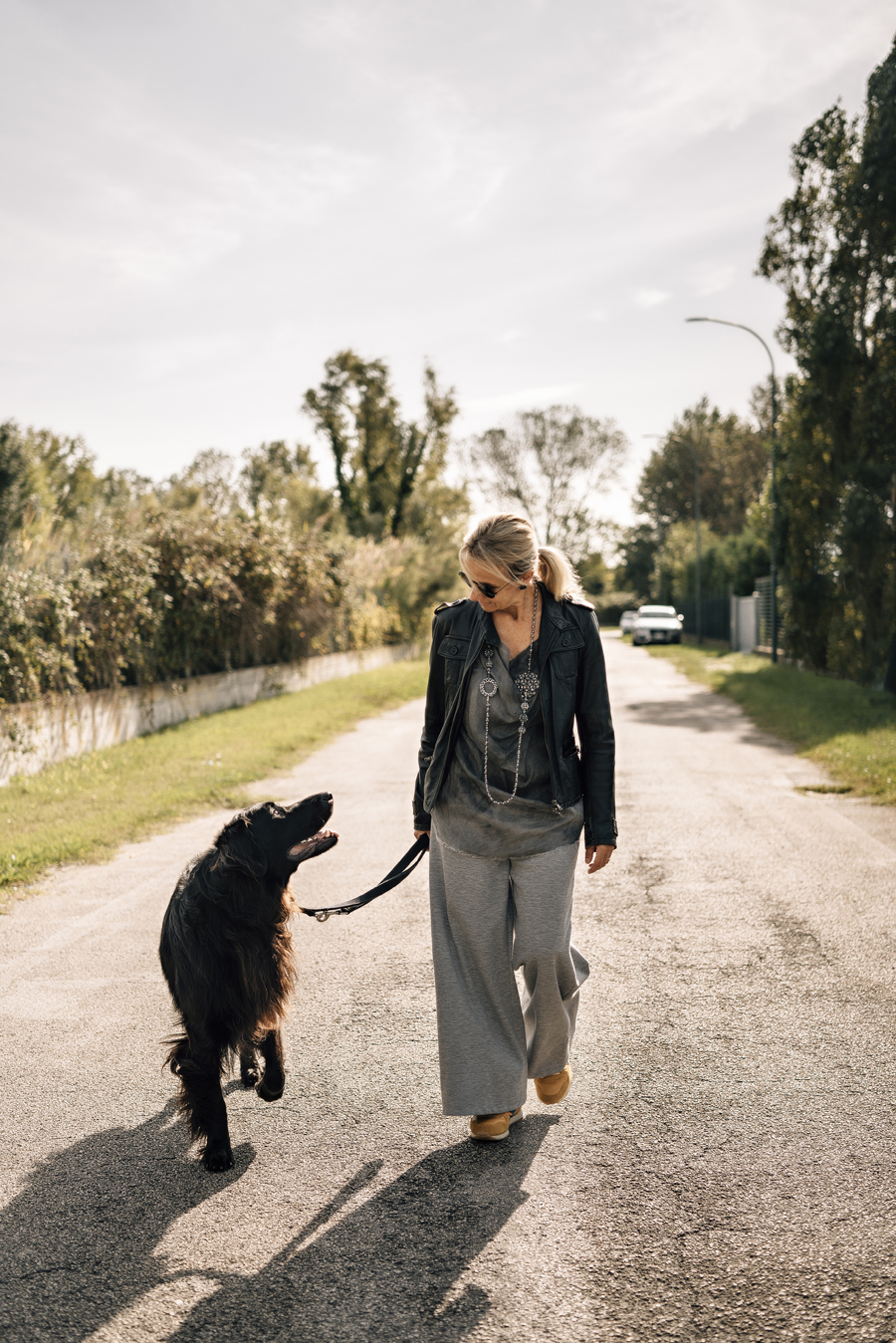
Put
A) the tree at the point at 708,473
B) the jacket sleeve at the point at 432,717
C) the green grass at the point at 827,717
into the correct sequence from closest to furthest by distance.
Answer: the jacket sleeve at the point at 432,717
the green grass at the point at 827,717
the tree at the point at 708,473

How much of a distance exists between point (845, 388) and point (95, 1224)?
2031cm

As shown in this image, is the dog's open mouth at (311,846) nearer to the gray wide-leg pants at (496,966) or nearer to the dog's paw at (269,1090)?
the gray wide-leg pants at (496,966)

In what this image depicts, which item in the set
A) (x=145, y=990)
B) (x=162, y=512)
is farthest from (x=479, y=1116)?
(x=162, y=512)

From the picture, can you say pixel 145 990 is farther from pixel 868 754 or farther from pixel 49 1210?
pixel 868 754

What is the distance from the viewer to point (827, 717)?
A: 1458 cm

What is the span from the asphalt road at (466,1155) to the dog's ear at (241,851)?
2.93 feet

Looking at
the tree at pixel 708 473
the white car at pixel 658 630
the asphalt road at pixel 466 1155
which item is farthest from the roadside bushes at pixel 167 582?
the tree at pixel 708 473

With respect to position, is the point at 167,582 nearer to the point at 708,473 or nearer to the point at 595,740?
the point at 595,740

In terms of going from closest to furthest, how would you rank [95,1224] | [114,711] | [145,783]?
[95,1224], [145,783], [114,711]

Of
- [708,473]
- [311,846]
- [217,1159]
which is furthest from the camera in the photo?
[708,473]

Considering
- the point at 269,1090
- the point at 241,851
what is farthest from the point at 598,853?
the point at 269,1090

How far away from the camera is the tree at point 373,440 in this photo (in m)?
40.1

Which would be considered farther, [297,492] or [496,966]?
A: [297,492]

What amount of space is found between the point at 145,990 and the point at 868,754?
8.56 m
